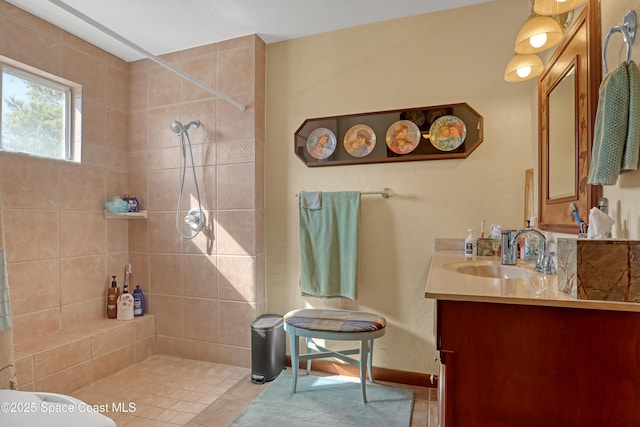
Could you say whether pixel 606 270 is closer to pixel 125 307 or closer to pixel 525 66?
pixel 525 66

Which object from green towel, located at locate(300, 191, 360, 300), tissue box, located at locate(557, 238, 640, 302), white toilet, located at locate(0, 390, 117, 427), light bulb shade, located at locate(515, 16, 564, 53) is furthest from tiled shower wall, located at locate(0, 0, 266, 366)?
tissue box, located at locate(557, 238, 640, 302)

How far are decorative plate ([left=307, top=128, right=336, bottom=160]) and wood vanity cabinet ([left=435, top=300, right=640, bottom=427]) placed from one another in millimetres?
1547

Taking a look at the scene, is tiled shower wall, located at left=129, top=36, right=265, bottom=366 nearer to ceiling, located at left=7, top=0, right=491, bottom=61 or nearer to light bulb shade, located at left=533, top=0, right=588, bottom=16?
ceiling, located at left=7, top=0, right=491, bottom=61

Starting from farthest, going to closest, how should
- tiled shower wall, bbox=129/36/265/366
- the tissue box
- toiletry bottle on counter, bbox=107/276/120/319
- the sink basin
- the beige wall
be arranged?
toiletry bottle on counter, bbox=107/276/120/319
tiled shower wall, bbox=129/36/265/366
the beige wall
the sink basin
the tissue box

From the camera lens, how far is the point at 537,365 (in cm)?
86

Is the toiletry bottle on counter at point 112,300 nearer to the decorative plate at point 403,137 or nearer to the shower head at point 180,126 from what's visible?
the shower head at point 180,126

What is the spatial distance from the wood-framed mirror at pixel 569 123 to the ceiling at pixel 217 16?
2.87 ft

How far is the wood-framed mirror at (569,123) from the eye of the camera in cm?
116

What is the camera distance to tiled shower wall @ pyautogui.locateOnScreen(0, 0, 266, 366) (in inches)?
81.7

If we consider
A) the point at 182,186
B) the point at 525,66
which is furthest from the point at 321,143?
the point at 525,66

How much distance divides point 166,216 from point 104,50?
4.57 feet

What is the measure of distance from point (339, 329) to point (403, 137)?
1.29 m

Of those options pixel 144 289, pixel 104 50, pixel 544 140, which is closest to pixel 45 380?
pixel 144 289

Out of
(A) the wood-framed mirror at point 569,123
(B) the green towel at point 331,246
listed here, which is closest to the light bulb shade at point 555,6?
(A) the wood-framed mirror at point 569,123
